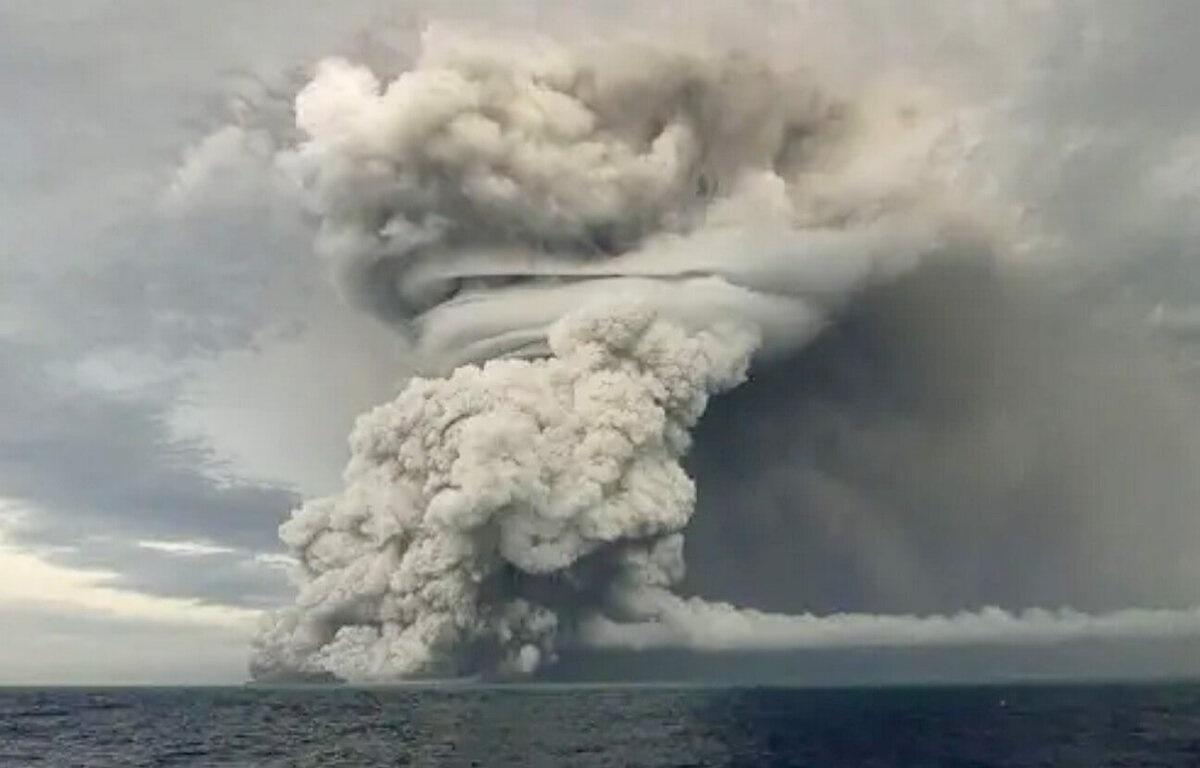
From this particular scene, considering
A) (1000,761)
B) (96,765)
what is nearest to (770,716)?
(1000,761)

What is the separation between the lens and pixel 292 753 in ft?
209

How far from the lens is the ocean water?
59406 millimetres

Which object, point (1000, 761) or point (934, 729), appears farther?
point (934, 729)

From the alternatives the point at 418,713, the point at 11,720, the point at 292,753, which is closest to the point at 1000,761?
the point at 292,753

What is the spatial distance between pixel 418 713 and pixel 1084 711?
59403 millimetres

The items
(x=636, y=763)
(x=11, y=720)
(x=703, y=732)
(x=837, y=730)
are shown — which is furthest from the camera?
(x=11, y=720)

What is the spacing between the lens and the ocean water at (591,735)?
59406mm

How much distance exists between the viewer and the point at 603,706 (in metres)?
117

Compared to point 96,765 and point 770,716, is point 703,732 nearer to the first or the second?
point 770,716

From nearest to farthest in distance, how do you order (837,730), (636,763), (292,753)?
(636,763) → (292,753) → (837,730)

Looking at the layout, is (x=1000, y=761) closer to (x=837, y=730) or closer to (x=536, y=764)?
(x=536, y=764)

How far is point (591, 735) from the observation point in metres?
74.7

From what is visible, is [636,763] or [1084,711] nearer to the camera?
[636,763]

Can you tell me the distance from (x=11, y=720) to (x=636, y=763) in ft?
232
